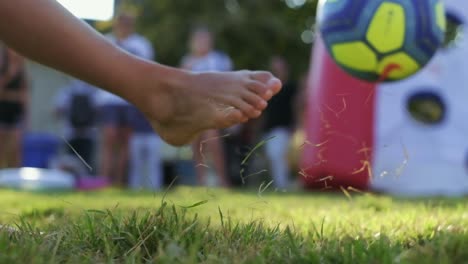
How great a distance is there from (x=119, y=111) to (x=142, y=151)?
41 cm

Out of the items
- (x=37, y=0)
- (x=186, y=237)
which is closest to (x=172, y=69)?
(x=37, y=0)

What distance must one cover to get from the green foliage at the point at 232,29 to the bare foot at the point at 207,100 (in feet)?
42.5

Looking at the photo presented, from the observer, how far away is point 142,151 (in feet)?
20.7

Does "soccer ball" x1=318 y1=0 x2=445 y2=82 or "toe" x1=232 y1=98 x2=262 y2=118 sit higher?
"soccer ball" x1=318 y1=0 x2=445 y2=82

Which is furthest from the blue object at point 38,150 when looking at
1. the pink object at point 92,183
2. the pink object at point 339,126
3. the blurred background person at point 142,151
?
the pink object at point 339,126

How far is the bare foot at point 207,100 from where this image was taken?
1.93m

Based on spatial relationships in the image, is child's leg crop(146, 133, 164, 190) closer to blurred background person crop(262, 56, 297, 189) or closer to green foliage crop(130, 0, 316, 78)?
blurred background person crop(262, 56, 297, 189)

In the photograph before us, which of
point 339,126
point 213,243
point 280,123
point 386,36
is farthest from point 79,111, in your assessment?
point 213,243

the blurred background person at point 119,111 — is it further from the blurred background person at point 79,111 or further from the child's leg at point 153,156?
the blurred background person at point 79,111

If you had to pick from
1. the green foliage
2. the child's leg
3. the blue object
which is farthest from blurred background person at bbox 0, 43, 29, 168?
the green foliage

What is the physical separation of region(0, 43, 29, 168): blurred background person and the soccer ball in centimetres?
401

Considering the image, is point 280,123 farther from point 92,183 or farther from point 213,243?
point 213,243

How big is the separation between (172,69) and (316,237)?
0.61m

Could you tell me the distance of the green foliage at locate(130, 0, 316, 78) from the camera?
15320 millimetres
